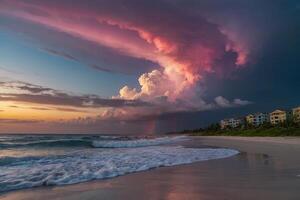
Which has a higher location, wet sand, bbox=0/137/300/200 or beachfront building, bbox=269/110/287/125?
beachfront building, bbox=269/110/287/125

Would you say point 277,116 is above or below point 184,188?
above

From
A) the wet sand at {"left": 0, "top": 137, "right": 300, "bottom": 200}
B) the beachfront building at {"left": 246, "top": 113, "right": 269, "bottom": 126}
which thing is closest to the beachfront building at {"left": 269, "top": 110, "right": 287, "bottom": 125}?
the beachfront building at {"left": 246, "top": 113, "right": 269, "bottom": 126}

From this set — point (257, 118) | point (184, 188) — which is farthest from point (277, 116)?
point (184, 188)

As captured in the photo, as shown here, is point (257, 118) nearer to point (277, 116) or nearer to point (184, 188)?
point (277, 116)

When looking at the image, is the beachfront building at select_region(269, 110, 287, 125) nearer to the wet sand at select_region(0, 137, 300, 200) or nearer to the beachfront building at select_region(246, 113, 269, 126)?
the beachfront building at select_region(246, 113, 269, 126)

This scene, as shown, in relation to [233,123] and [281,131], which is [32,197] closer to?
[281,131]

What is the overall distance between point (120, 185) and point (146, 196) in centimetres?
192

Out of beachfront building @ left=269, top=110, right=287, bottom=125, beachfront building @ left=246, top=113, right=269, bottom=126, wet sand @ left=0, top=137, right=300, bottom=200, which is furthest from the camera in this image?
beachfront building @ left=246, top=113, right=269, bottom=126

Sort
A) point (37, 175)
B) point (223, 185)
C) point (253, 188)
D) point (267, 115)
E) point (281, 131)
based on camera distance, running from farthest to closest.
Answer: point (267, 115) < point (281, 131) < point (37, 175) < point (223, 185) < point (253, 188)

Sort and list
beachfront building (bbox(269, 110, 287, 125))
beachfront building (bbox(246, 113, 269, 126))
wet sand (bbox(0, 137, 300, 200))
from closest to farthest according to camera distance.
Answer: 1. wet sand (bbox(0, 137, 300, 200))
2. beachfront building (bbox(269, 110, 287, 125))
3. beachfront building (bbox(246, 113, 269, 126))

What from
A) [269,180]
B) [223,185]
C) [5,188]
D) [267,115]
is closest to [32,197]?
[5,188]

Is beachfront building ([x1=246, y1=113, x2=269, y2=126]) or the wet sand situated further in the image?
beachfront building ([x1=246, y1=113, x2=269, y2=126])

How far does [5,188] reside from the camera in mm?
8953

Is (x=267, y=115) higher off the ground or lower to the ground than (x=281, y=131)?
higher
